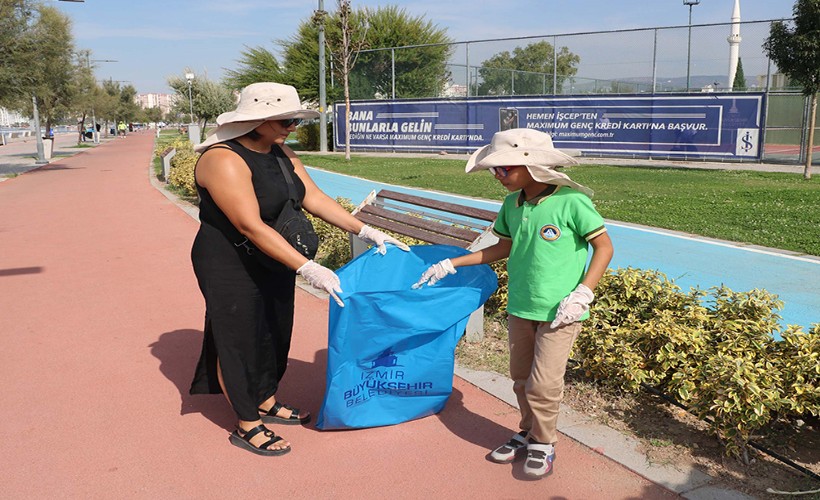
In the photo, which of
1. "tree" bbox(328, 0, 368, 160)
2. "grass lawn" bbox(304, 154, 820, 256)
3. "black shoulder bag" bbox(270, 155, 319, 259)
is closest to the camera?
"black shoulder bag" bbox(270, 155, 319, 259)

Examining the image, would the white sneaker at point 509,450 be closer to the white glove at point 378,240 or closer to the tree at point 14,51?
the white glove at point 378,240

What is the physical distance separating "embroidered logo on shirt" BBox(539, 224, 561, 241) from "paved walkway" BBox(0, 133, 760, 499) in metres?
1.06

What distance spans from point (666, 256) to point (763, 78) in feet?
46.1

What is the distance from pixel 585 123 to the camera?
21859 millimetres

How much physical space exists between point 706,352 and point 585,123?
63.3 ft

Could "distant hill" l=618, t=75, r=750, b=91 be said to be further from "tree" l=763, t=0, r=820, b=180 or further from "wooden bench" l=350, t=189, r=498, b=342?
"wooden bench" l=350, t=189, r=498, b=342

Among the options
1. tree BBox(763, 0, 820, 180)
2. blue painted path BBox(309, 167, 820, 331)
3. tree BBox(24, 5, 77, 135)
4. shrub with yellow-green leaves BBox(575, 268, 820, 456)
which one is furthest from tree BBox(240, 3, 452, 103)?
shrub with yellow-green leaves BBox(575, 268, 820, 456)

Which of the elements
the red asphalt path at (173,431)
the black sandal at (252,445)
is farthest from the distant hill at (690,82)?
the black sandal at (252,445)

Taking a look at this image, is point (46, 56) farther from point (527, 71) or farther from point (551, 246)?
point (551, 246)

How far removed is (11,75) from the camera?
1831 centimetres

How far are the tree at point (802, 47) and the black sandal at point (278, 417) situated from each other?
540 inches

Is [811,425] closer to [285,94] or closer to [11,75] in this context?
[285,94]

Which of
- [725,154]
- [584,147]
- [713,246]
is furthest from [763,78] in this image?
[713,246]

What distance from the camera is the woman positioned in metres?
3.06
